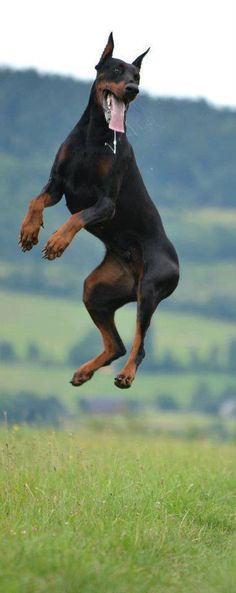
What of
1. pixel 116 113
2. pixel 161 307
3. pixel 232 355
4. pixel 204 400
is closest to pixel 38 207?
pixel 116 113

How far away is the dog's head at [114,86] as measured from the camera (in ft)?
32.3

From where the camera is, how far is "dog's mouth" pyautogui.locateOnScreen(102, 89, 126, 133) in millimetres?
9906

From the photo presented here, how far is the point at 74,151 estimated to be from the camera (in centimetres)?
1015

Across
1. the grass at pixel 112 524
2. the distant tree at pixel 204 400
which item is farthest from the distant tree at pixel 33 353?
the grass at pixel 112 524

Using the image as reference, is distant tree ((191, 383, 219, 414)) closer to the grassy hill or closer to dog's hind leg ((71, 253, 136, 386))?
the grassy hill

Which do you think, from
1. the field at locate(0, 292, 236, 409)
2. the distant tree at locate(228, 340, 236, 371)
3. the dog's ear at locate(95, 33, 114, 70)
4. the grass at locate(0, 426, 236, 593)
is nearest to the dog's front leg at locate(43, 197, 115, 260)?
the dog's ear at locate(95, 33, 114, 70)

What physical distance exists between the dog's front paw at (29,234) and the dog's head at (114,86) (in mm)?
837

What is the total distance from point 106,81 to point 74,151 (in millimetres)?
531

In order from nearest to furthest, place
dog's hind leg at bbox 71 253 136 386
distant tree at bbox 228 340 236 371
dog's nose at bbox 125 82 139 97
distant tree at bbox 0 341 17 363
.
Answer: dog's nose at bbox 125 82 139 97
dog's hind leg at bbox 71 253 136 386
distant tree at bbox 0 341 17 363
distant tree at bbox 228 340 236 371

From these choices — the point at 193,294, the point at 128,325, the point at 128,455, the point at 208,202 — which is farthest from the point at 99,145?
the point at 193,294

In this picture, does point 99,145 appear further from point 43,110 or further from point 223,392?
point 223,392

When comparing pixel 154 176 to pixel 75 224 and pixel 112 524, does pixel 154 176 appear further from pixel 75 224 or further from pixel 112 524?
pixel 112 524

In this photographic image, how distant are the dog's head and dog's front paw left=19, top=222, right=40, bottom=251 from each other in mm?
837

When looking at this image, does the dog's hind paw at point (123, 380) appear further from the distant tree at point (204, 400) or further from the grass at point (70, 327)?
the grass at point (70, 327)
